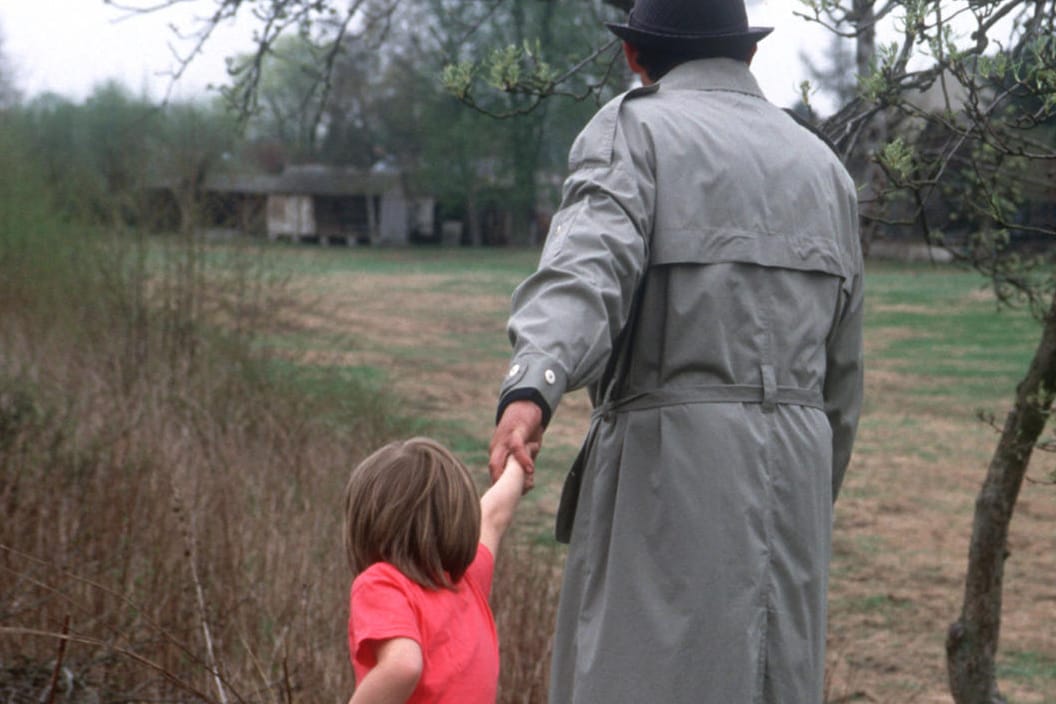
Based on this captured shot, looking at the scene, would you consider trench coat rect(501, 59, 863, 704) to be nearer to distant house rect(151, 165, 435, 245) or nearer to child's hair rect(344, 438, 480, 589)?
child's hair rect(344, 438, 480, 589)

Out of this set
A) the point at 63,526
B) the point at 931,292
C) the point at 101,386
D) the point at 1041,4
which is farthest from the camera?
the point at 931,292

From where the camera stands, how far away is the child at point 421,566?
2.37m

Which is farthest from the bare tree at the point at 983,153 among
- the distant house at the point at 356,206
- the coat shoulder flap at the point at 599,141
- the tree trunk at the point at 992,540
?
the distant house at the point at 356,206

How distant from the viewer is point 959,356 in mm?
21672

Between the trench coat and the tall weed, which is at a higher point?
the trench coat

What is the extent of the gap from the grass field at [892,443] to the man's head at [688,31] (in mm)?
2883

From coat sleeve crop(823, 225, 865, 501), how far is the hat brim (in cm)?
43

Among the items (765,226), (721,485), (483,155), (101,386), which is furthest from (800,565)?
(483,155)

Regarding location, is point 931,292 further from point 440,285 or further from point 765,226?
point 765,226

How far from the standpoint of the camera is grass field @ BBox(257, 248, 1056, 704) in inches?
292

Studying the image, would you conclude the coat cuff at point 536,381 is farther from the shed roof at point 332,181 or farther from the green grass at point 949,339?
the shed roof at point 332,181

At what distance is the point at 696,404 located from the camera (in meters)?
2.70

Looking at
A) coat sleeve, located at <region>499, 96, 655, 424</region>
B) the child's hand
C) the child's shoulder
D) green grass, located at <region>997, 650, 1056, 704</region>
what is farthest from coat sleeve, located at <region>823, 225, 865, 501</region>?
green grass, located at <region>997, 650, 1056, 704</region>

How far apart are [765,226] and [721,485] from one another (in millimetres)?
482
